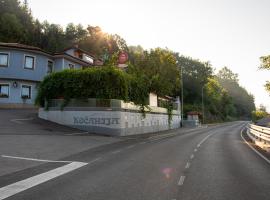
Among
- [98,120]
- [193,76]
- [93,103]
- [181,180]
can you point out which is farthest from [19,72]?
[193,76]

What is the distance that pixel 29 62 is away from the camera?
44.6m

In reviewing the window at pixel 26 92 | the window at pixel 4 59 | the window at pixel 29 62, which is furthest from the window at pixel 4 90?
the window at pixel 29 62

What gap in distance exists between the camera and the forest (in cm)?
5122

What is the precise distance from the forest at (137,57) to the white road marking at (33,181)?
22817mm

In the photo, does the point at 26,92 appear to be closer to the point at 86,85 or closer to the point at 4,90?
the point at 4,90

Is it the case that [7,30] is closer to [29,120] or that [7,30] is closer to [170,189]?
[29,120]

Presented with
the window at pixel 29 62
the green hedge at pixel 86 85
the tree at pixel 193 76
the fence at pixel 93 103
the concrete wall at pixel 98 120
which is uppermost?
the tree at pixel 193 76

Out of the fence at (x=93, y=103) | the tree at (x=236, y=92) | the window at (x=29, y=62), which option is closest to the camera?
the fence at (x=93, y=103)

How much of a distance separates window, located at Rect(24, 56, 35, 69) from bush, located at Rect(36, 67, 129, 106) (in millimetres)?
12510

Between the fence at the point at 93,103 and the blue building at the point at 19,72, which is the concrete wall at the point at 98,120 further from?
the blue building at the point at 19,72

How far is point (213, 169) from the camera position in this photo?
12195mm

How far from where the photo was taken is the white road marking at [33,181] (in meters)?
8.03

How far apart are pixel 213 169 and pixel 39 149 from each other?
898 cm

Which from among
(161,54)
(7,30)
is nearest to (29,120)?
(161,54)
